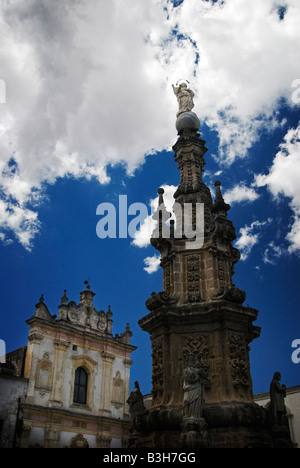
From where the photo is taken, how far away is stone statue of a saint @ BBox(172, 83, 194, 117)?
15.5 m

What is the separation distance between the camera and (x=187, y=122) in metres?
14.8

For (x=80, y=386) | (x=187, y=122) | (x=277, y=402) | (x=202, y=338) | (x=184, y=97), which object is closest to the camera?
(x=277, y=402)

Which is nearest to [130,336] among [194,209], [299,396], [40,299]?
[40,299]

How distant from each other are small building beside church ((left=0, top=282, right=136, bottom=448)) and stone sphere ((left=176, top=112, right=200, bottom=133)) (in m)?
17.0

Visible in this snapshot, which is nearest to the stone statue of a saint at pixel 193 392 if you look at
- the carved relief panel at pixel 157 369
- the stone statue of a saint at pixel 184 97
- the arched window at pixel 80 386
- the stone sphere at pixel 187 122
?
the carved relief panel at pixel 157 369

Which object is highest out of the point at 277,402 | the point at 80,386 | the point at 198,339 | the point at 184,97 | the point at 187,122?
the point at 184,97

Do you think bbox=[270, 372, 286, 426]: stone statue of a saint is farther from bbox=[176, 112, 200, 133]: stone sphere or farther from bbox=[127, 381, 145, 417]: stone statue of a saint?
bbox=[176, 112, 200, 133]: stone sphere

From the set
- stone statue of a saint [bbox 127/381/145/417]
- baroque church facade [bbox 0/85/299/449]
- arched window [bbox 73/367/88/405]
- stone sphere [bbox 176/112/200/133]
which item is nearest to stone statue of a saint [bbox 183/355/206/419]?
baroque church facade [bbox 0/85/299/449]

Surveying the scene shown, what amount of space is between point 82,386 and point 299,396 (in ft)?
44.4

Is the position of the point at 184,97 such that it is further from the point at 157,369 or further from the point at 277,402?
the point at 277,402

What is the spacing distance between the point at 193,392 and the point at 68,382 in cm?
1972

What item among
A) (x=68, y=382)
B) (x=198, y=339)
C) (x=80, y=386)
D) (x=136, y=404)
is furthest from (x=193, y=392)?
(x=80, y=386)
